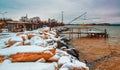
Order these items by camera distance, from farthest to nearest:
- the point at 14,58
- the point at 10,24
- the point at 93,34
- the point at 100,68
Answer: the point at 93,34 < the point at 10,24 < the point at 100,68 < the point at 14,58

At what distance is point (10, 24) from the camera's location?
35812 mm

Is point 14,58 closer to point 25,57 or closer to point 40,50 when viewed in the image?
point 25,57

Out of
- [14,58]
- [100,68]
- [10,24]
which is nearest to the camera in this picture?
[14,58]

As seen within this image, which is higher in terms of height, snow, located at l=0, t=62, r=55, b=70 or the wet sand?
snow, located at l=0, t=62, r=55, b=70

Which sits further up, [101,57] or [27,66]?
[27,66]

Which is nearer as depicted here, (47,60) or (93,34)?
(47,60)

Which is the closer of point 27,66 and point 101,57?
point 27,66

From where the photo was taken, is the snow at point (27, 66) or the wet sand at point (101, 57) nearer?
the snow at point (27, 66)

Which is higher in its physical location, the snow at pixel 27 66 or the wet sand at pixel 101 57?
the snow at pixel 27 66

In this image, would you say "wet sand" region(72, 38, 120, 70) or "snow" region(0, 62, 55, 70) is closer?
"snow" region(0, 62, 55, 70)

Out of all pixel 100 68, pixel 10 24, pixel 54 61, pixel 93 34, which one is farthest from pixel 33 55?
pixel 93 34

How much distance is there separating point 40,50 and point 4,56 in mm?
1681

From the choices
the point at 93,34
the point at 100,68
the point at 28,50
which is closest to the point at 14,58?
the point at 28,50

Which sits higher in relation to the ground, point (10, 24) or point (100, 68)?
point (10, 24)
